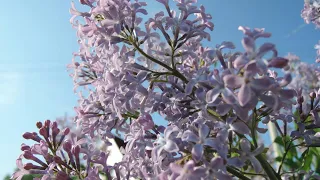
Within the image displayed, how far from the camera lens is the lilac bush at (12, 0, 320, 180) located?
1.07 m

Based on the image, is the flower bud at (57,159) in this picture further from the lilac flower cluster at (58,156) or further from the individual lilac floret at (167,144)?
the individual lilac floret at (167,144)

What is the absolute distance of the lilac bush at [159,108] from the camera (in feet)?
3.51

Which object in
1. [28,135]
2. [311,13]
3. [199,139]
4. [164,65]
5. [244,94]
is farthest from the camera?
[311,13]

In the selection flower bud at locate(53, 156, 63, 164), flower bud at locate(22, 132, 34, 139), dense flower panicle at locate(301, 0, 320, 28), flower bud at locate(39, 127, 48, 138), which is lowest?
flower bud at locate(53, 156, 63, 164)

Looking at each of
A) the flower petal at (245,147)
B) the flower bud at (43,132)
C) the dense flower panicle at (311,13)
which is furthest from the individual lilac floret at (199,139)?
the dense flower panicle at (311,13)

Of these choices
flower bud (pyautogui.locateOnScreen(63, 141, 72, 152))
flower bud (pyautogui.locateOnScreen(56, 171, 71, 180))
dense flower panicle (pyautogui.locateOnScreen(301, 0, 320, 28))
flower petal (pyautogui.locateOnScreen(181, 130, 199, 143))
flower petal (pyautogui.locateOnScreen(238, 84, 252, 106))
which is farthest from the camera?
dense flower panicle (pyautogui.locateOnScreen(301, 0, 320, 28))

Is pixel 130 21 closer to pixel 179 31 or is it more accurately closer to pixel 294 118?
pixel 179 31

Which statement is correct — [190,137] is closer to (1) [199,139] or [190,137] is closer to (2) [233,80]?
(1) [199,139]

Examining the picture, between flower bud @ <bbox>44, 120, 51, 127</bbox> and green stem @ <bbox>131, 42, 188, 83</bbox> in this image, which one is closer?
green stem @ <bbox>131, 42, 188, 83</bbox>

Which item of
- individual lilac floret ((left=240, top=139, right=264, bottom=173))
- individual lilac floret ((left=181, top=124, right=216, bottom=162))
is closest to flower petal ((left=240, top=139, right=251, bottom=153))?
individual lilac floret ((left=240, top=139, right=264, bottom=173))

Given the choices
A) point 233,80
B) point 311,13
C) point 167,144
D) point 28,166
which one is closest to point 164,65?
point 167,144

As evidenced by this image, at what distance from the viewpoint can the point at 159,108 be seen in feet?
4.41

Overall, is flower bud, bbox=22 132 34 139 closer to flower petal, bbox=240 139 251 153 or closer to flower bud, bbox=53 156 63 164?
flower bud, bbox=53 156 63 164

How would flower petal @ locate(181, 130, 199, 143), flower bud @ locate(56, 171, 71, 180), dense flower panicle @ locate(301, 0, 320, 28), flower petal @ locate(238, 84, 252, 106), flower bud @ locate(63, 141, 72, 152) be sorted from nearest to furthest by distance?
flower petal @ locate(238, 84, 252, 106) → flower petal @ locate(181, 130, 199, 143) → flower bud @ locate(56, 171, 71, 180) → flower bud @ locate(63, 141, 72, 152) → dense flower panicle @ locate(301, 0, 320, 28)
